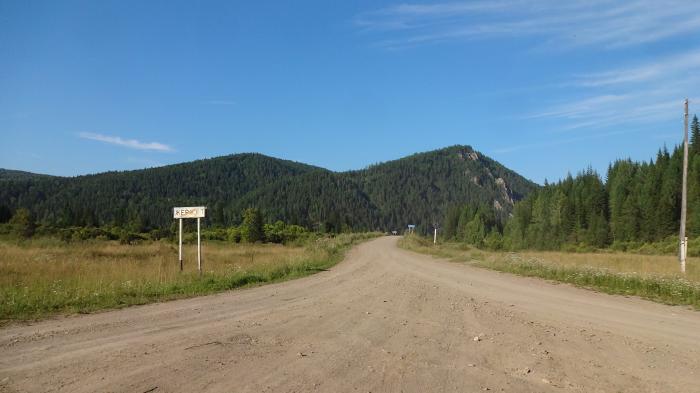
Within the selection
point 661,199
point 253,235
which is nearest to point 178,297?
point 253,235

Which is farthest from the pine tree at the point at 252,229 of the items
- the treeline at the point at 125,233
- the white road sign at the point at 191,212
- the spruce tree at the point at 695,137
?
the spruce tree at the point at 695,137

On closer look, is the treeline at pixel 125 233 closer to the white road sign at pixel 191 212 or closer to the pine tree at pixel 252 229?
the pine tree at pixel 252 229

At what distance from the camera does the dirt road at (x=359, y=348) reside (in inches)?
205

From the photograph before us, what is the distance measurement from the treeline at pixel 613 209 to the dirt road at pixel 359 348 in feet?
228

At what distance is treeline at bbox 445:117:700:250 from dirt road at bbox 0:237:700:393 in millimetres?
69380

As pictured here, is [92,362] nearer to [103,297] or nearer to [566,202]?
[103,297]

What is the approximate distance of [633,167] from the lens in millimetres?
95875

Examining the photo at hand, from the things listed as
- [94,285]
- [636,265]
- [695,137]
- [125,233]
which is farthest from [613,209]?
[94,285]

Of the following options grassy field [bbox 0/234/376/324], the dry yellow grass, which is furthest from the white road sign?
the dry yellow grass

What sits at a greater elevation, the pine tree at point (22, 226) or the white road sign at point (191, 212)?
the white road sign at point (191, 212)

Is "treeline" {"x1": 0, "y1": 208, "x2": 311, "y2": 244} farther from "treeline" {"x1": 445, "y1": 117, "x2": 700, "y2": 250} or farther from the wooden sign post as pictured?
"treeline" {"x1": 445, "y1": 117, "x2": 700, "y2": 250}

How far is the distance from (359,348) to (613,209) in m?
90.0

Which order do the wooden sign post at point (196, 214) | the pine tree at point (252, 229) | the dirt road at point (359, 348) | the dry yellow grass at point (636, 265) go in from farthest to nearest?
the pine tree at point (252, 229) → the dry yellow grass at point (636, 265) → the wooden sign post at point (196, 214) → the dirt road at point (359, 348)

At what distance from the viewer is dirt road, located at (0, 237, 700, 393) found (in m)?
5.21
